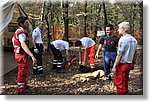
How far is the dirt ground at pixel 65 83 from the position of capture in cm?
412

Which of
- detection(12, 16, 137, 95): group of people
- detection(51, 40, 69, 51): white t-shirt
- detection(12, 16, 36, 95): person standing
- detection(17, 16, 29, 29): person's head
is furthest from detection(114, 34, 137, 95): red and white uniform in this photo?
detection(17, 16, 29, 29): person's head

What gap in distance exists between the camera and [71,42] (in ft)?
13.6

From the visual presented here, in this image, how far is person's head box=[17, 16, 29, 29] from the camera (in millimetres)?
4157

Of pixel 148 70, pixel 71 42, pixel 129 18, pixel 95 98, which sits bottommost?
pixel 95 98

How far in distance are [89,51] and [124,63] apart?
17.3 inches

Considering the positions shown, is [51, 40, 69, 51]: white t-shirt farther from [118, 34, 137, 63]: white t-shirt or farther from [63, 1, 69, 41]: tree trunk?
[118, 34, 137, 63]: white t-shirt

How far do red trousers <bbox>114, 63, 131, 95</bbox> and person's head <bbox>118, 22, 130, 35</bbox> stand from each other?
0.39 meters

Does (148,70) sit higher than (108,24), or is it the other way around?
(108,24)

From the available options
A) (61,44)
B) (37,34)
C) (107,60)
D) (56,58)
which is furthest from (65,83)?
(37,34)

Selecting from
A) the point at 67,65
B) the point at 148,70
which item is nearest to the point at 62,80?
the point at 67,65

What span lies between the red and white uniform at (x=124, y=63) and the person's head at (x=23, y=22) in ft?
3.71

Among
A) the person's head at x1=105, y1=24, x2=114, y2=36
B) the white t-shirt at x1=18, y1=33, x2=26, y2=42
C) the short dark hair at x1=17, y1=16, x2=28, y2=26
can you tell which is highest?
the short dark hair at x1=17, y1=16, x2=28, y2=26

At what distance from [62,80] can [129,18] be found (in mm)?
1085

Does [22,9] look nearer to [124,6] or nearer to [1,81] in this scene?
[1,81]
